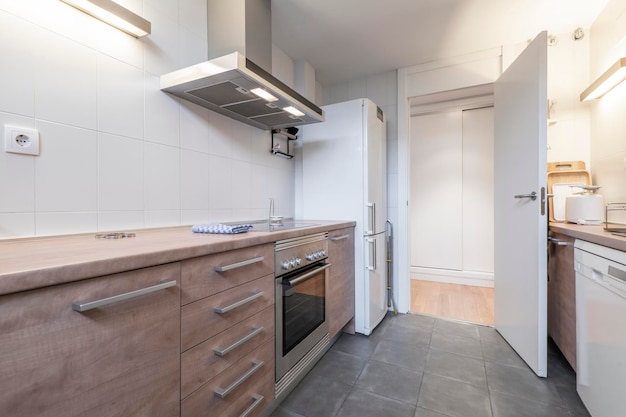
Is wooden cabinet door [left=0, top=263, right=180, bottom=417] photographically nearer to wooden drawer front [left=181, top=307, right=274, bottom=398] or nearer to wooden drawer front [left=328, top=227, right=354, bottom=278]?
wooden drawer front [left=181, top=307, right=274, bottom=398]

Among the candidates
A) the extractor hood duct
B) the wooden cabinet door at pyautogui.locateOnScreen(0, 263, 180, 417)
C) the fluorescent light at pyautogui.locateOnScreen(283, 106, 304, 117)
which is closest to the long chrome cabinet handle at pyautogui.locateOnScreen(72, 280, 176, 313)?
the wooden cabinet door at pyautogui.locateOnScreen(0, 263, 180, 417)

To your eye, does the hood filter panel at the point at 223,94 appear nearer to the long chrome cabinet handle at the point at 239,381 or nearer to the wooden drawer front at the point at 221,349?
the wooden drawer front at the point at 221,349

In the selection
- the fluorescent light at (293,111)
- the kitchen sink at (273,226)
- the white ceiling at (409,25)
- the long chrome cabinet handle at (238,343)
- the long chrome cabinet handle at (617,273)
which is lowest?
the long chrome cabinet handle at (238,343)

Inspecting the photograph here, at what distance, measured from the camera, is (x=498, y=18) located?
198 cm

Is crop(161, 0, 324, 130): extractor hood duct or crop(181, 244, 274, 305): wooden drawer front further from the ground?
crop(161, 0, 324, 130): extractor hood duct

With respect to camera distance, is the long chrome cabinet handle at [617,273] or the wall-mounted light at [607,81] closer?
the long chrome cabinet handle at [617,273]

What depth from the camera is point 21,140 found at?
37.7 inches

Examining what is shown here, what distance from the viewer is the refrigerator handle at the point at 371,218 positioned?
2.18 meters

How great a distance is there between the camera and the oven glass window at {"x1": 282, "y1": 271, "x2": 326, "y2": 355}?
137cm

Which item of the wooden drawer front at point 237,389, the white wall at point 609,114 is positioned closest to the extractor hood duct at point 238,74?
the wooden drawer front at point 237,389

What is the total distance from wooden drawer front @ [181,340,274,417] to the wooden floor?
6.42 feet

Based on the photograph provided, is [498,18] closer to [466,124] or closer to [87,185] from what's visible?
[466,124]

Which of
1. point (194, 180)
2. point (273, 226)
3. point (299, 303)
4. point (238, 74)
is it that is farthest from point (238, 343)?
point (238, 74)

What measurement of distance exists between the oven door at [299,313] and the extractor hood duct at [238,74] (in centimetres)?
99
